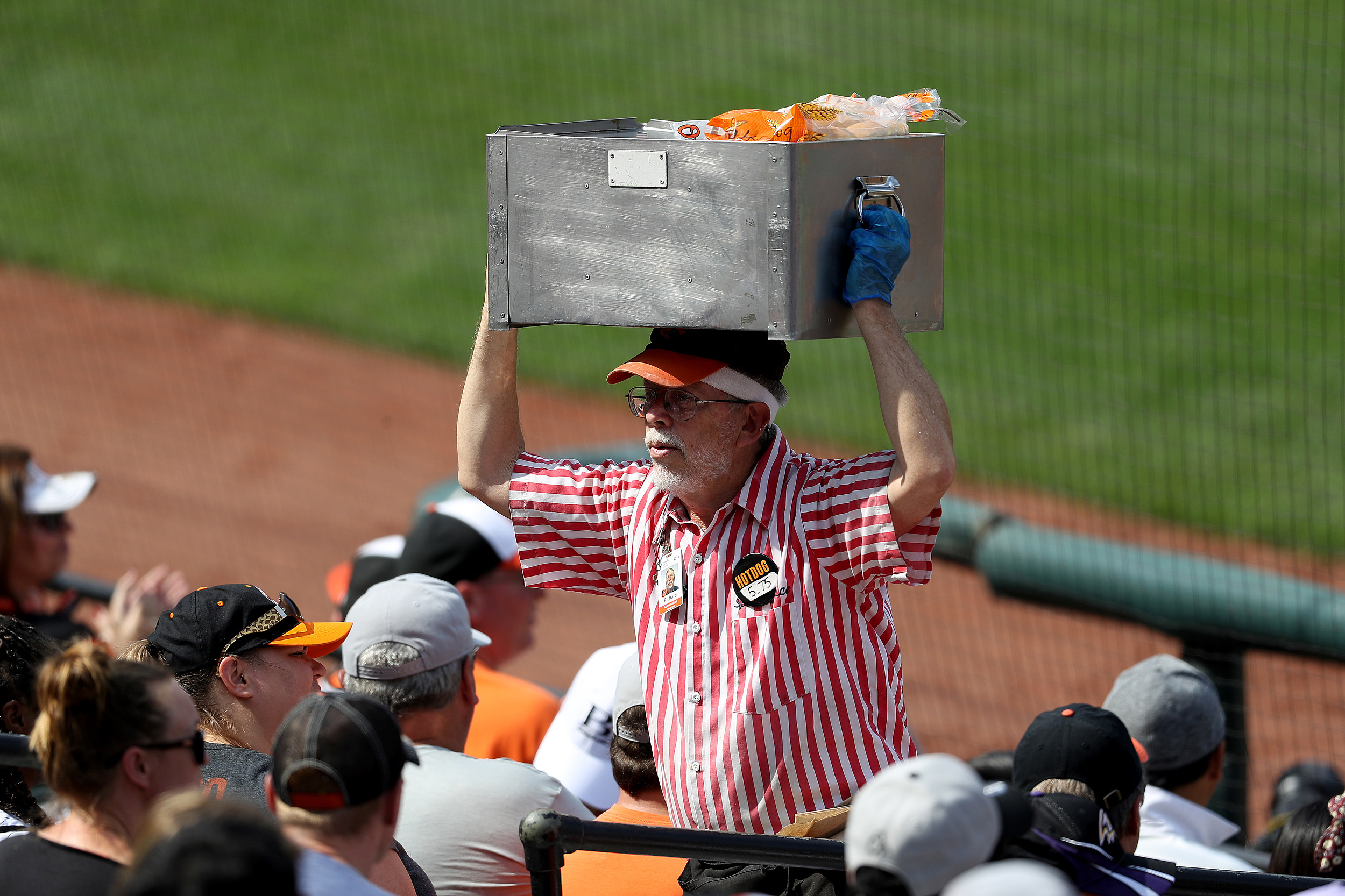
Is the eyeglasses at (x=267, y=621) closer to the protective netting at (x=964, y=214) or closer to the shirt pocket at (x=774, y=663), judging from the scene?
the shirt pocket at (x=774, y=663)

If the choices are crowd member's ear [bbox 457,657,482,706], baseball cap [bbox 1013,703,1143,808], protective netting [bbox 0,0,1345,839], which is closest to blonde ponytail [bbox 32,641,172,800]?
crowd member's ear [bbox 457,657,482,706]

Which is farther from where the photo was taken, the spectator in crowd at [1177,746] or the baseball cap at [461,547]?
the baseball cap at [461,547]

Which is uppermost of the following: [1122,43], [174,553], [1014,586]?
[1122,43]

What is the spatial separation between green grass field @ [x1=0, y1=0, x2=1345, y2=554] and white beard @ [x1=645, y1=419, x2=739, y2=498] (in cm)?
716

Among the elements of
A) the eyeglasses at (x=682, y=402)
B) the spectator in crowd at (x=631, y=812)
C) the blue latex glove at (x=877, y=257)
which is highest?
the blue latex glove at (x=877, y=257)

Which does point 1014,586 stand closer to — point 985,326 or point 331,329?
point 985,326

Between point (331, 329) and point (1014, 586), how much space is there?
→ 289 inches

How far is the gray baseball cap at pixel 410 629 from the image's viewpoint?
313cm

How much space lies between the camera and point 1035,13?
13.7 m

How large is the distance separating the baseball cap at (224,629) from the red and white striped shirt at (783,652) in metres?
0.69

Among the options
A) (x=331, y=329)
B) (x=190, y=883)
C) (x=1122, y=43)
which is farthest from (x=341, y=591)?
(x=1122, y=43)

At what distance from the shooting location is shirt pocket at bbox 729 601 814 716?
2764mm

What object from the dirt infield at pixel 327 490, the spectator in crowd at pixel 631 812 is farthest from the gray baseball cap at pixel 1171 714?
the dirt infield at pixel 327 490

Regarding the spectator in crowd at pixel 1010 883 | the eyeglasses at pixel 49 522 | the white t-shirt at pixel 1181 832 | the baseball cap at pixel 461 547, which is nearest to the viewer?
the spectator in crowd at pixel 1010 883
